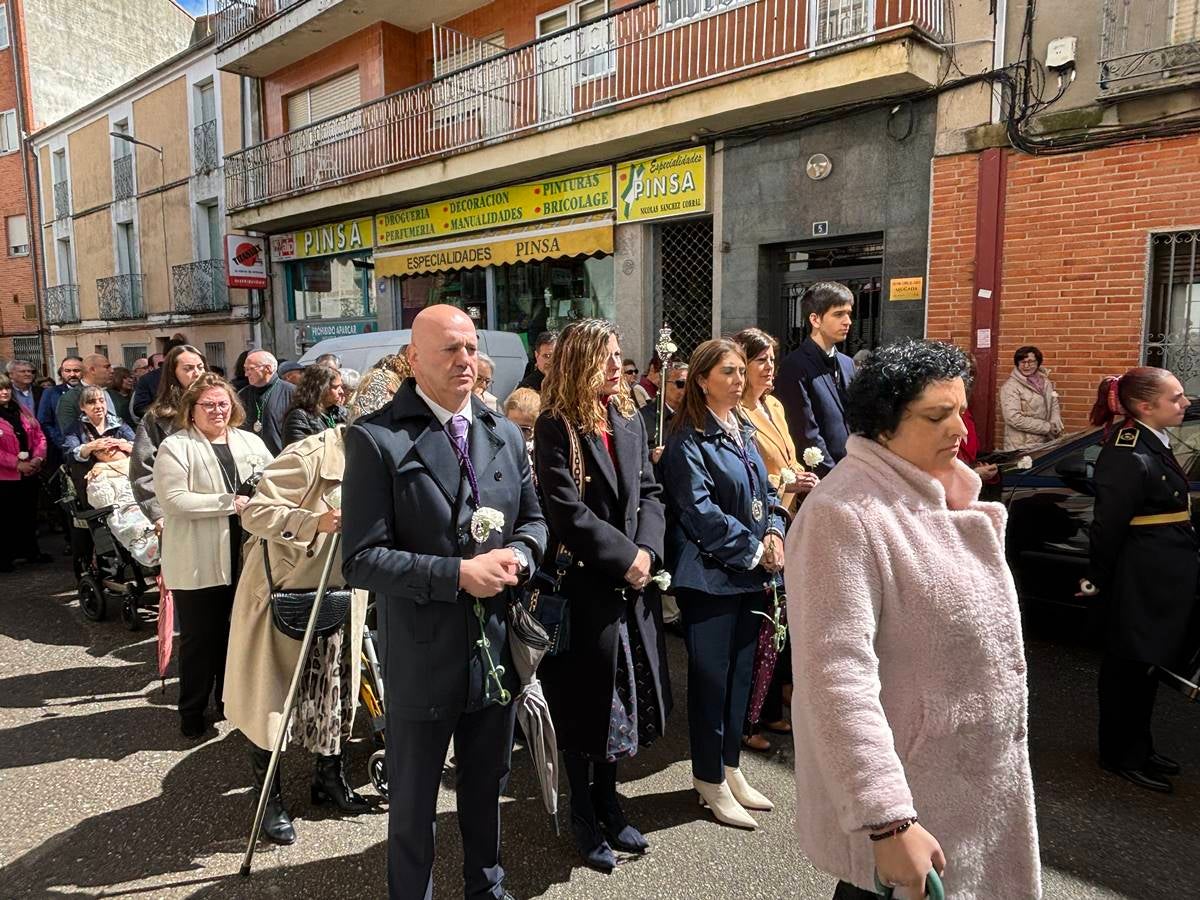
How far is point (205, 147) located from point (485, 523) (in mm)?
19563

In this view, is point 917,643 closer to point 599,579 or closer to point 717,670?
point 599,579

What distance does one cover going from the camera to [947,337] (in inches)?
321

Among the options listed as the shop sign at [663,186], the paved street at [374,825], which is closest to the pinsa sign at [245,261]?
the shop sign at [663,186]

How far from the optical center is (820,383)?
14.4 ft

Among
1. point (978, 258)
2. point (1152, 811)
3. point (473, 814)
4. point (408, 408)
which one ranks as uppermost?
point (978, 258)

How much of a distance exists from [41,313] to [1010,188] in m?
28.2

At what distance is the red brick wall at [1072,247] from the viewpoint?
7051 mm

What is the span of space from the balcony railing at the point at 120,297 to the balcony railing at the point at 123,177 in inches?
85.0

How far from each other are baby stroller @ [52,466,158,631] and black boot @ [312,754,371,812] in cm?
326

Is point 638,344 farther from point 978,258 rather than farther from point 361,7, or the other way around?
point 361,7

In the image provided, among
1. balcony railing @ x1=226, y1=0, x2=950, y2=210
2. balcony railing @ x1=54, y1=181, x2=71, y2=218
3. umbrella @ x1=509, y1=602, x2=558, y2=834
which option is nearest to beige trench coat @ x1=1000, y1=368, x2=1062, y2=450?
balcony railing @ x1=226, y1=0, x2=950, y2=210

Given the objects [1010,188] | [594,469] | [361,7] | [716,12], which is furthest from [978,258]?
[361,7]

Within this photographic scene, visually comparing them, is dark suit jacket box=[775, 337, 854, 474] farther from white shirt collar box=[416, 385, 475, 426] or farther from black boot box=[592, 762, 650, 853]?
white shirt collar box=[416, 385, 475, 426]

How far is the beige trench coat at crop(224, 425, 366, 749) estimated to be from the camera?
10.2 feet
